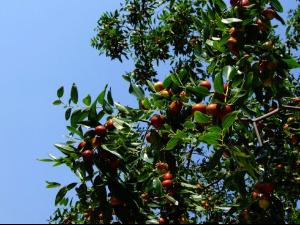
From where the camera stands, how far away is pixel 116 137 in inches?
164

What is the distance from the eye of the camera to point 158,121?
425 centimetres

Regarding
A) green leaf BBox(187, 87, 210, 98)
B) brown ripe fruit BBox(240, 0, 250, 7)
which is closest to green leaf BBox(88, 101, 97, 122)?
green leaf BBox(187, 87, 210, 98)

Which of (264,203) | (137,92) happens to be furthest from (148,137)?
(264,203)

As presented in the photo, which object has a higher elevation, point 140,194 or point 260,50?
point 260,50

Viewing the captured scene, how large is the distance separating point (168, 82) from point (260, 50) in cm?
102

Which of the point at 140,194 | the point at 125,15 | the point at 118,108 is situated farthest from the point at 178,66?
the point at 140,194

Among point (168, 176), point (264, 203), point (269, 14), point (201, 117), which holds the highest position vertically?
point (269, 14)

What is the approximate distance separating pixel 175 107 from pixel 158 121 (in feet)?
0.76

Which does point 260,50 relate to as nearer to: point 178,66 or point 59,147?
point 59,147

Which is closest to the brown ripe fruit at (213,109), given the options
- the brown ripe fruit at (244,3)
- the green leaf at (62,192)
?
the brown ripe fruit at (244,3)

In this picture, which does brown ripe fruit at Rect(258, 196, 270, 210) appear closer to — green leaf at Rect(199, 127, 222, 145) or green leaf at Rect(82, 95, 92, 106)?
green leaf at Rect(199, 127, 222, 145)

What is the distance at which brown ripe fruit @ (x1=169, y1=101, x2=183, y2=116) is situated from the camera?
4.21 metres

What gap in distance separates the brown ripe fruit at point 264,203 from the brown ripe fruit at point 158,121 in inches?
51.2

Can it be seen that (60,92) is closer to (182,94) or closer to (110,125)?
(110,125)
